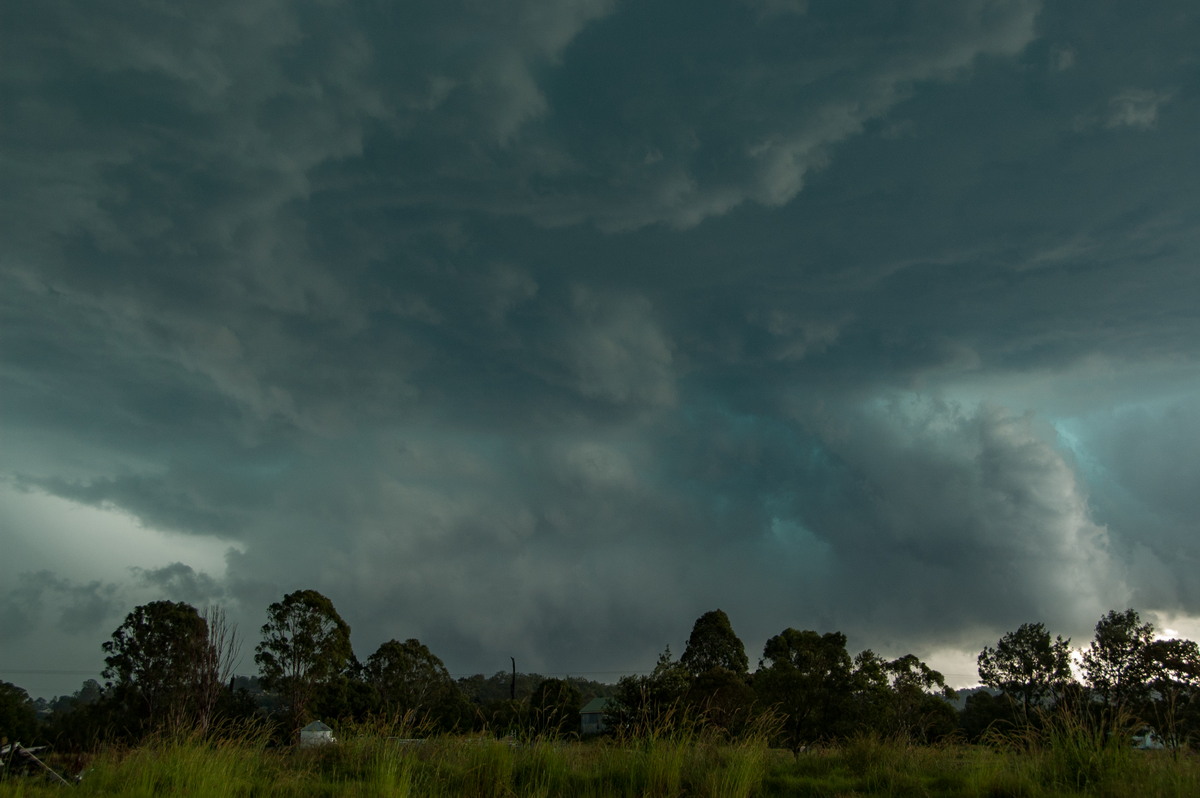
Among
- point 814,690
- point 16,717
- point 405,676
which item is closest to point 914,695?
point 814,690

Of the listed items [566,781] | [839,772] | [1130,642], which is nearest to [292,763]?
[566,781]

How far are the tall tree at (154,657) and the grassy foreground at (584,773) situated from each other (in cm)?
3205

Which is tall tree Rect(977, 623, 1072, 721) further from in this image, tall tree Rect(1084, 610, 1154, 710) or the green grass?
the green grass

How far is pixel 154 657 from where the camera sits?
42031mm

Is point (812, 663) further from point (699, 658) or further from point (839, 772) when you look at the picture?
point (839, 772)

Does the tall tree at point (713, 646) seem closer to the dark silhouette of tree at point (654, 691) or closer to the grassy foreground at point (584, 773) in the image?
the dark silhouette of tree at point (654, 691)

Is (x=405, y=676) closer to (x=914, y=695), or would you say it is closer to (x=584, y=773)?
(x=914, y=695)

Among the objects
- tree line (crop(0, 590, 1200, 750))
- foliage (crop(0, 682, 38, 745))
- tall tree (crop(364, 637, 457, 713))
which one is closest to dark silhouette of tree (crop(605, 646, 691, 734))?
tree line (crop(0, 590, 1200, 750))

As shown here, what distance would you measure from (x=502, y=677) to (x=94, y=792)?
11325 centimetres

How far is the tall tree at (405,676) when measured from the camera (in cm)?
5194

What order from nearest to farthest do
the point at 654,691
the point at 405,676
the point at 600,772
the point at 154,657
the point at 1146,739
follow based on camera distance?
1. the point at 600,772
2. the point at 1146,739
3. the point at 654,691
4. the point at 154,657
5. the point at 405,676

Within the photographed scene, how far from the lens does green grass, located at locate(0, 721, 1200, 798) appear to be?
10.5 metres

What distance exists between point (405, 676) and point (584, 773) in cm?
4480

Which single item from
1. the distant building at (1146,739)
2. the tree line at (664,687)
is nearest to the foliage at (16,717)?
the tree line at (664,687)
